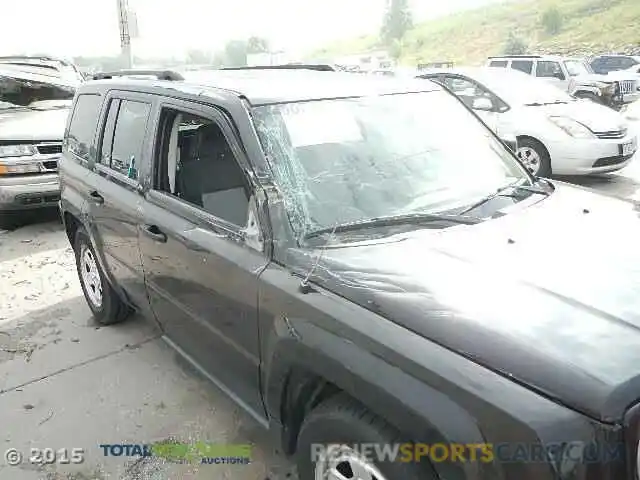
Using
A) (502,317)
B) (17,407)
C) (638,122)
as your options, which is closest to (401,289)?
(502,317)

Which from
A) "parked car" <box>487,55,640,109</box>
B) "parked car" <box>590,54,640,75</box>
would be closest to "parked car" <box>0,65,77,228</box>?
"parked car" <box>487,55,640,109</box>

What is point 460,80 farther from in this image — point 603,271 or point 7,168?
point 603,271

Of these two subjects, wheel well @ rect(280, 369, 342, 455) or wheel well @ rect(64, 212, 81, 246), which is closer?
wheel well @ rect(280, 369, 342, 455)

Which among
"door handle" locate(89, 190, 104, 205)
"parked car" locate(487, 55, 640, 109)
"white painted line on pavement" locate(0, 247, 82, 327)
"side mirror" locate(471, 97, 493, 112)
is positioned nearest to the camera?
"door handle" locate(89, 190, 104, 205)

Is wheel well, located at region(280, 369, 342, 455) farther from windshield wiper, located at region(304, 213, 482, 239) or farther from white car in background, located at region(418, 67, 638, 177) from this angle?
white car in background, located at region(418, 67, 638, 177)

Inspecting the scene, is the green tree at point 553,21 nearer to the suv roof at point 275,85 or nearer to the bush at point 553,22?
the bush at point 553,22

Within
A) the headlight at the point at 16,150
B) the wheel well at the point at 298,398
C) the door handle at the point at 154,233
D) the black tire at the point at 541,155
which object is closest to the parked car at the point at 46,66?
the headlight at the point at 16,150

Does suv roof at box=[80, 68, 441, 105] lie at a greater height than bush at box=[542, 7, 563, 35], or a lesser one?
lesser

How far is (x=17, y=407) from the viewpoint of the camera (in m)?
3.38

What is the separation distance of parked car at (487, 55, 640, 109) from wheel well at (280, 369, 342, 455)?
14716 millimetres

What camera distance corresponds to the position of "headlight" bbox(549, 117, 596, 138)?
7.68 m

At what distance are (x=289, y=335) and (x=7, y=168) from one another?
5521 millimetres

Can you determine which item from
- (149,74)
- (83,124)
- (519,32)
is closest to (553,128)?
(149,74)

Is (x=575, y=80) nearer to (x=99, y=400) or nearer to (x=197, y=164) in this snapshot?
(x=197, y=164)
